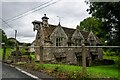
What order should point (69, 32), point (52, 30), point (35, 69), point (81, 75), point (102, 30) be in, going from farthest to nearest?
1. point (69, 32)
2. point (52, 30)
3. point (102, 30)
4. point (35, 69)
5. point (81, 75)

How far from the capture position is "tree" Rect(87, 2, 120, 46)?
2694 cm

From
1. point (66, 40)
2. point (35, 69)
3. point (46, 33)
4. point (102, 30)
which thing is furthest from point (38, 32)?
point (35, 69)

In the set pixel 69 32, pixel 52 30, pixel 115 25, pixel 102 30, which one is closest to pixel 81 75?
pixel 115 25

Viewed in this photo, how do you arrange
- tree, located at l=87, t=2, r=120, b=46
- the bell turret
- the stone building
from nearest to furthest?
tree, located at l=87, t=2, r=120, b=46
the stone building
the bell turret

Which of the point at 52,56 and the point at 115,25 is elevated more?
the point at 115,25

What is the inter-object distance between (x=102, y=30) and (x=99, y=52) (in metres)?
24.0

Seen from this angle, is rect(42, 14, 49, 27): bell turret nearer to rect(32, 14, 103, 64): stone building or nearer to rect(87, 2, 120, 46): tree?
rect(32, 14, 103, 64): stone building

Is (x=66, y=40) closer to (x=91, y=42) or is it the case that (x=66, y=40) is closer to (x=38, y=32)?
(x=38, y=32)

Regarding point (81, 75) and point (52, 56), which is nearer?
point (81, 75)

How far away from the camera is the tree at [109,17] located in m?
26.9

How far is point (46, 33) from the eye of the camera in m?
44.9

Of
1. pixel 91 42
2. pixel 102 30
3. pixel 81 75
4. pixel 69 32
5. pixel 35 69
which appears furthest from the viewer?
pixel 91 42

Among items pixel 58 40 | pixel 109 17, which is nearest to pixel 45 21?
pixel 58 40

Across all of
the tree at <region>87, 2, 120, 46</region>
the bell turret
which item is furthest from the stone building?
the tree at <region>87, 2, 120, 46</region>
